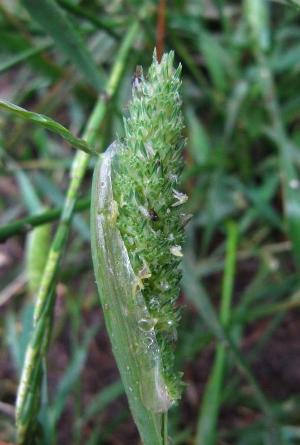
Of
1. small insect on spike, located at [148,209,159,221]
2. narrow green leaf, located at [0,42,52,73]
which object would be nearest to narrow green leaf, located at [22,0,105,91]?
narrow green leaf, located at [0,42,52,73]

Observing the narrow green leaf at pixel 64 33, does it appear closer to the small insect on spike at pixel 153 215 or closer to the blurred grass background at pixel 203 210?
the blurred grass background at pixel 203 210

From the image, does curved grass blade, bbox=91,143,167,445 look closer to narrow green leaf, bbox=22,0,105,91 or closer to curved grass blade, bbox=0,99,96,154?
curved grass blade, bbox=0,99,96,154

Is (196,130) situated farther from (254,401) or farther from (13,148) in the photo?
(254,401)

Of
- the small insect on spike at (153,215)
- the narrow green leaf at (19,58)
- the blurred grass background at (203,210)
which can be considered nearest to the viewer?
the small insect on spike at (153,215)

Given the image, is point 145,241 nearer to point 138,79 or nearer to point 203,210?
point 138,79

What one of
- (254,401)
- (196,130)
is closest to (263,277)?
(254,401)

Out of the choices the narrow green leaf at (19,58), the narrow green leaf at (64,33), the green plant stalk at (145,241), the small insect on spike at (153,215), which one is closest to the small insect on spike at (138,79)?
the green plant stalk at (145,241)
